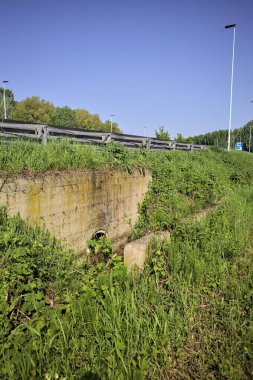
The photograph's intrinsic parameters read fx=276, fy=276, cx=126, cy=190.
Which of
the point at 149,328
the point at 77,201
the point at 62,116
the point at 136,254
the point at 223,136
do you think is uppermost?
the point at 223,136

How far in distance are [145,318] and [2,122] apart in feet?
16.4

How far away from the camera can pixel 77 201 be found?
613cm

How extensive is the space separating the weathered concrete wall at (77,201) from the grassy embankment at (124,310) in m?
0.37

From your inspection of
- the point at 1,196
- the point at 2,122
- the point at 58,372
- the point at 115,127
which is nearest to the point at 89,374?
the point at 58,372

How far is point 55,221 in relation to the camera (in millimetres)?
5520

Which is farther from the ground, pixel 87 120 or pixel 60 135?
pixel 87 120

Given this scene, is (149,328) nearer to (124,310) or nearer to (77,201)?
(124,310)

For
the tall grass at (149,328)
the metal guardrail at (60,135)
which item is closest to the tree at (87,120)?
the metal guardrail at (60,135)

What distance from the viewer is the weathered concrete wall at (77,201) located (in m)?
4.84

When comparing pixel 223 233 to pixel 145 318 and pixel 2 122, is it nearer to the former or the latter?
pixel 145 318

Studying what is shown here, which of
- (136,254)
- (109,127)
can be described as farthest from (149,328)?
(109,127)

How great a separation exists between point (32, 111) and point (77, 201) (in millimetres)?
51670

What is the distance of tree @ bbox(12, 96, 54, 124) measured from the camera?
171ft

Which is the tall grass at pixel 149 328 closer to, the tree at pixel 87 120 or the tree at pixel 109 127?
the tree at pixel 87 120
